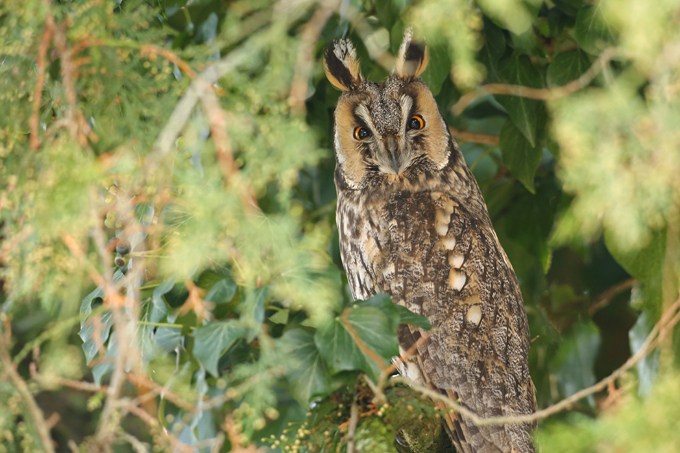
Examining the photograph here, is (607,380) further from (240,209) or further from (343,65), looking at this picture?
(343,65)

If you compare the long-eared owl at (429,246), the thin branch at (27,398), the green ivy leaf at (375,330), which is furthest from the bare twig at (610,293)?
the thin branch at (27,398)

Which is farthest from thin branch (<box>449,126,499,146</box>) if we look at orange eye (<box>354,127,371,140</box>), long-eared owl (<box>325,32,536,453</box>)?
orange eye (<box>354,127,371,140</box>)

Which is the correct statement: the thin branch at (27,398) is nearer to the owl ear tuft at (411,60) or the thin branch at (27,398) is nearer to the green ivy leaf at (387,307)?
the green ivy leaf at (387,307)

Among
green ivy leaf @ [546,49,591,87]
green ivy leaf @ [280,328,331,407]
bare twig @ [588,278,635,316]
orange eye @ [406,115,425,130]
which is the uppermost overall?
green ivy leaf @ [546,49,591,87]

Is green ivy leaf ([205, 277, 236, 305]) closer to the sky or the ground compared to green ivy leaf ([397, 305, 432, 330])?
closer to the sky

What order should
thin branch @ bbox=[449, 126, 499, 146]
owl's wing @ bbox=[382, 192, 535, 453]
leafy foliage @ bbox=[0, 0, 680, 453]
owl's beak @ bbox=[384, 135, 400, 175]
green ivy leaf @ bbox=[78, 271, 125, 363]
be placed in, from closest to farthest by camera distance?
leafy foliage @ bbox=[0, 0, 680, 453] < green ivy leaf @ bbox=[78, 271, 125, 363] < owl's wing @ bbox=[382, 192, 535, 453] < owl's beak @ bbox=[384, 135, 400, 175] < thin branch @ bbox=[449, 126, 499, 146]

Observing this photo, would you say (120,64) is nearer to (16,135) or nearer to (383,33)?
(16,135)

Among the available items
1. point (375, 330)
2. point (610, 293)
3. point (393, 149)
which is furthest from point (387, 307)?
point (610, 293)

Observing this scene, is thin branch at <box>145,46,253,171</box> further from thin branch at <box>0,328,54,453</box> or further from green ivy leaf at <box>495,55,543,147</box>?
green ivy leaf at <box>495,55,543,147</box>
